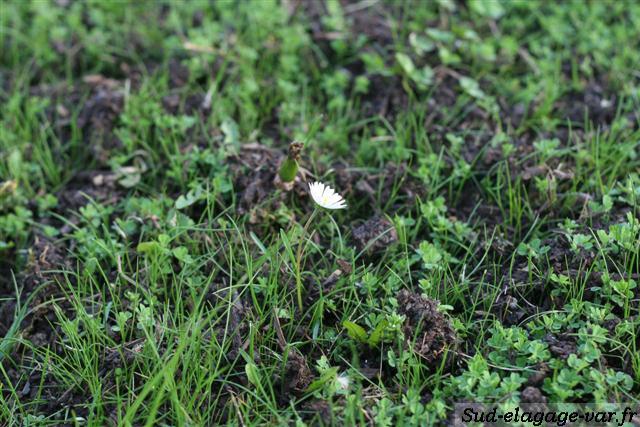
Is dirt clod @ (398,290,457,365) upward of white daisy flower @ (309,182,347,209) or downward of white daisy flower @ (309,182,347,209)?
downward

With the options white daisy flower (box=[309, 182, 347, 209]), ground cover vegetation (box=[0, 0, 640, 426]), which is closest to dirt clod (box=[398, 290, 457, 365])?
ground cover vegetation (box=[0, 0, 640, 426])

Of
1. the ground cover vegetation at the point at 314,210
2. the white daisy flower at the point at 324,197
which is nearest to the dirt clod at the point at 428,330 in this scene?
the ground cover vegetation at the point at 314,210

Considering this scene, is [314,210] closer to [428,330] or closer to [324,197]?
[324,197]

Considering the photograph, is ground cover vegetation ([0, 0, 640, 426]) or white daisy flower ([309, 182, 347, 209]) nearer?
ground cover vegetation ([0, 0, 640, 426])

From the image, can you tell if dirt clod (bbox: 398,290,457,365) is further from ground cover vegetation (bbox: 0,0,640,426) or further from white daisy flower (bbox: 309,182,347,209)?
white daisy flower (bbox: 309,182,347,209)

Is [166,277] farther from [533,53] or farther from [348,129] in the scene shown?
[533,53]

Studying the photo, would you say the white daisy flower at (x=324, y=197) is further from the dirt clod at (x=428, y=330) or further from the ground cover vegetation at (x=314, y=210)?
the dirt clod at (x=428, y=330)

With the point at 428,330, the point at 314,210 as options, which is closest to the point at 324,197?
the point at 314,210

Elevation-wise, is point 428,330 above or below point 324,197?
below
